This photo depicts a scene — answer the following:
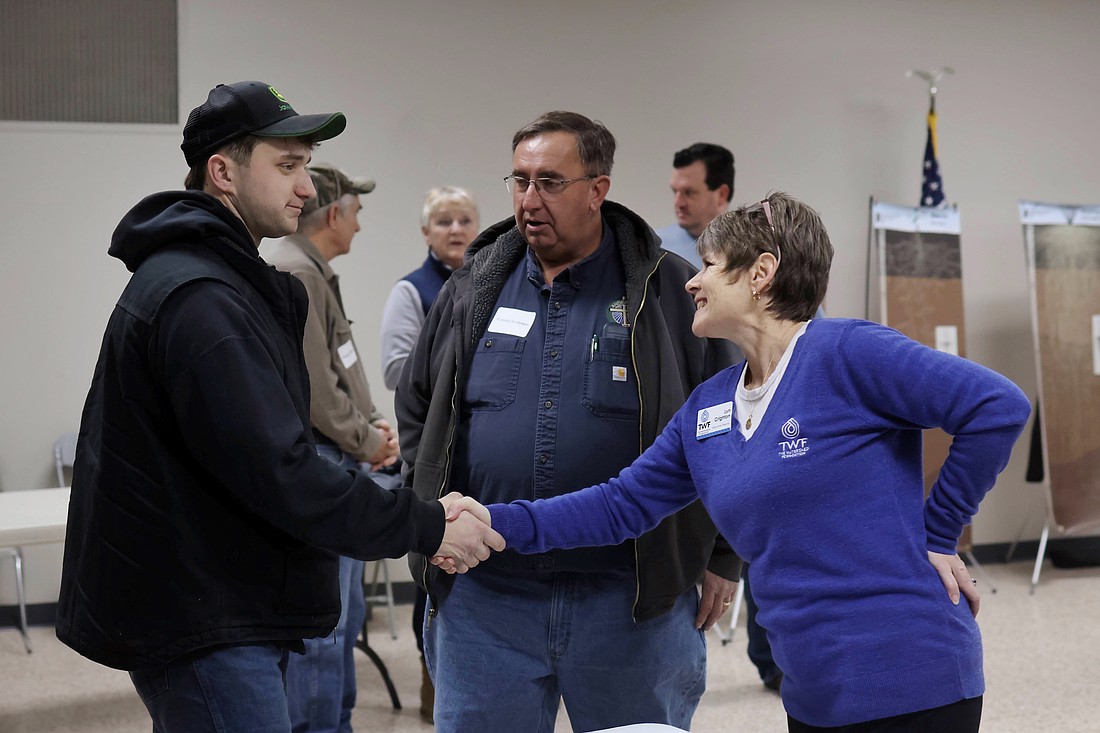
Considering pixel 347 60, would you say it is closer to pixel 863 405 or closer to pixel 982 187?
pixel 982 187

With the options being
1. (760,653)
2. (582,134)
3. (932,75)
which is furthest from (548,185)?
(932,75)

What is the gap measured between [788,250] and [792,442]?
32cm

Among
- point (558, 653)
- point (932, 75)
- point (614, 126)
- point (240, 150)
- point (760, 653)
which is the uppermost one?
point (932, 75)

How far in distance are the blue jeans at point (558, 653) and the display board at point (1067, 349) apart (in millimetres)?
4394

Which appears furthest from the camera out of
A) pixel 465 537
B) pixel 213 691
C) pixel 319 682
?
pixel 319 682

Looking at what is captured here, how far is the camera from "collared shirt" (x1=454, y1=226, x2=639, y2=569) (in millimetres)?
2105

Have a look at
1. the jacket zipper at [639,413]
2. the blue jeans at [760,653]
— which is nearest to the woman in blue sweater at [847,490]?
the jacket zipper at [639,413]

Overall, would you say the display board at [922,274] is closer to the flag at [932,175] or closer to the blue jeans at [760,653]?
the flag at [932,175]

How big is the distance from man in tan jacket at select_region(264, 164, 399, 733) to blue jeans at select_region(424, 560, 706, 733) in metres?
1.21

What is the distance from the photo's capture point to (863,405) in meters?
1.61

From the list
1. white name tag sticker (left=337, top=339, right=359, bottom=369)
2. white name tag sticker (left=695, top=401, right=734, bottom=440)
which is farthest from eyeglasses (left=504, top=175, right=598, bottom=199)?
white name tag sticker (left=337, top=339, right=359, bottom=369)

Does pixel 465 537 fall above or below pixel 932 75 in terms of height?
below

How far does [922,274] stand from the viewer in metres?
5.84

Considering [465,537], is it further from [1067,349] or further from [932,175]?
[1067,349]
